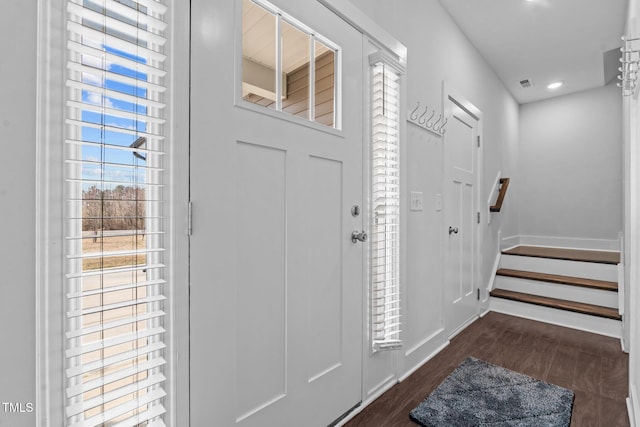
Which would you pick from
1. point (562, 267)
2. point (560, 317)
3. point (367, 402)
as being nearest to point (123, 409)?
point (367, 402)

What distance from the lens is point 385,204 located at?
6.11 ft

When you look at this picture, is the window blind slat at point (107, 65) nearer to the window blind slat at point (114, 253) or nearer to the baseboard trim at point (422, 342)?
the window blind slat at point (114, 253)

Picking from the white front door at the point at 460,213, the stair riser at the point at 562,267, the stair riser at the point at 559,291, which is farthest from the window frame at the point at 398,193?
the stair riser at the point at 562,267

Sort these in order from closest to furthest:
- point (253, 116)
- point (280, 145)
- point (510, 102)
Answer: point (253, 116)
point (280, 145)
point (510, 102)

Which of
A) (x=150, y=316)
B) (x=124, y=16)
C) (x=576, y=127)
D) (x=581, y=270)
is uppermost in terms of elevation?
(x=576, y=127)

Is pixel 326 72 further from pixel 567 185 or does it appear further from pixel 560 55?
pixel 567 185

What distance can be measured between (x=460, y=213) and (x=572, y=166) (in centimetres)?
293

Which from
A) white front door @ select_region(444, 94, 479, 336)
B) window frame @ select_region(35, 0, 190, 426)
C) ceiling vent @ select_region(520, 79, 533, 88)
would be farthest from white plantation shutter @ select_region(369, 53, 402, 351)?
ceiling vent @ select_region(520, 79, 533, 88)

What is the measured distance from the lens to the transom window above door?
4.02 feet

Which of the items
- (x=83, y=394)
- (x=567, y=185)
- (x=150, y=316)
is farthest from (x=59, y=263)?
(x=567, y=185)

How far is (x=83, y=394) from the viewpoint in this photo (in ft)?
2.87

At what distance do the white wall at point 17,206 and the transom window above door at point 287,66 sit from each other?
61cm

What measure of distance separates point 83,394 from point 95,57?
0.90 metres

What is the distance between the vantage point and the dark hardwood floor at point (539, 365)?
68.1 inches
